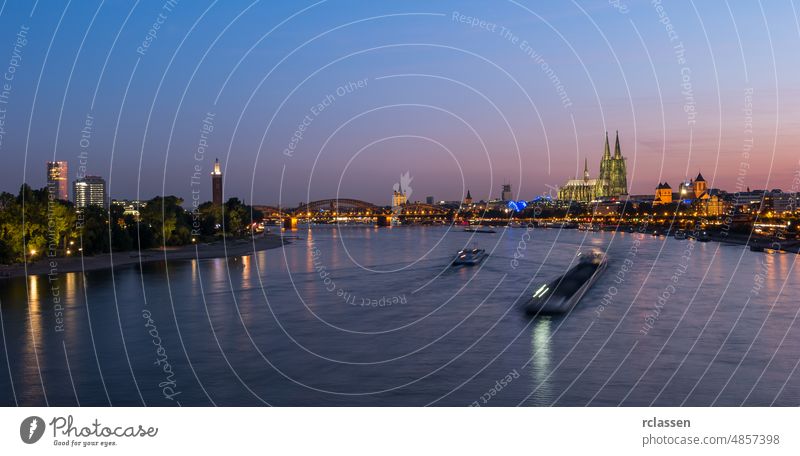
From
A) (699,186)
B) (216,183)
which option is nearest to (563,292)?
(216,183)

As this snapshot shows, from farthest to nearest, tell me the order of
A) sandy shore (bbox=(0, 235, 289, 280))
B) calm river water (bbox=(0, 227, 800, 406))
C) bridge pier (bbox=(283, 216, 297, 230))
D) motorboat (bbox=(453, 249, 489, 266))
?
1. bridge pier (bbox=(283, 216, 297, 230))
2. motorboat (bbox=(453, 249, 489, 266))
3. sandy shore (bbox=(0, 235, 289, 280))
4. calm river water (bbox=(0, 227, 800, 406))

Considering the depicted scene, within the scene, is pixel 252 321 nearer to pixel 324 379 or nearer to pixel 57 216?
pixel 324 379

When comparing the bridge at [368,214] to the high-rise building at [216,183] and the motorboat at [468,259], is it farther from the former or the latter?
the motorboat at [468,259]

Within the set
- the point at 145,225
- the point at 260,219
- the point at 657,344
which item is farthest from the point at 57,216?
the point at 260,219

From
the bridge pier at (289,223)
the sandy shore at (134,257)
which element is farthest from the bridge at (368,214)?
the sandy shore at (134,257)

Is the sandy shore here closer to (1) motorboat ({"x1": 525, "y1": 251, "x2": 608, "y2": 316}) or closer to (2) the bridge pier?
(1) motorboat ({"x1": 525, "y1": 251, "x2": 608, "y2": 316})

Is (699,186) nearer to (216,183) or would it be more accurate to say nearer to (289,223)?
(289,223)

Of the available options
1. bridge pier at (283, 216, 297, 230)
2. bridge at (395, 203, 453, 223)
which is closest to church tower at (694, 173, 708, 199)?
bridge at (395, 203, 453, 223)
